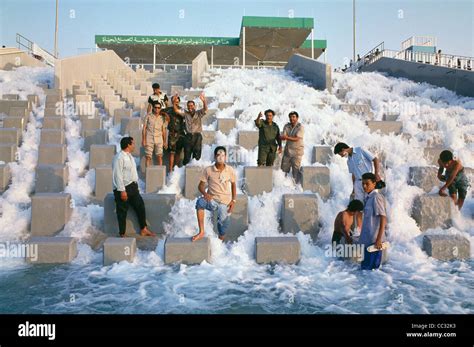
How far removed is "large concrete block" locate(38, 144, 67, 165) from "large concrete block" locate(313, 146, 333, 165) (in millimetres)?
4962

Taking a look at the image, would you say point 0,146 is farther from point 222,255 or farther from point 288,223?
point 288,223

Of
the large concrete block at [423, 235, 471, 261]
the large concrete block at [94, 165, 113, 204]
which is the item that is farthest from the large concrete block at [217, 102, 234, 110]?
the large concrete block at [423, 235, 471, 261]

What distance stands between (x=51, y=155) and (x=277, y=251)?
16.6ft

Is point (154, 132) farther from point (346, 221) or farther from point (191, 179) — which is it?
point (346, 221)

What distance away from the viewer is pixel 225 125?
957cm

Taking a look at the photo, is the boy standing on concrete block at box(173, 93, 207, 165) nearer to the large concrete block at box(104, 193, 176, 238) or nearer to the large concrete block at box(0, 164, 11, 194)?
the large concrete block at box(104, 193, 176, 238)

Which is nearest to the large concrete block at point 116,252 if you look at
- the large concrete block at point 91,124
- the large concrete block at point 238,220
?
the large concrete block at point 238,220

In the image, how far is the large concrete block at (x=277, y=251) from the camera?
5.84 metres

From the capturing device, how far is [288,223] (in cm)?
674

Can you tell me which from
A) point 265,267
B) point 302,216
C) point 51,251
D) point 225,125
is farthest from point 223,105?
point 51,251

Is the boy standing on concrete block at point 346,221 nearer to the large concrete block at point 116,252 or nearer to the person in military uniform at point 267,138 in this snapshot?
the person in military uniform at point 267,138

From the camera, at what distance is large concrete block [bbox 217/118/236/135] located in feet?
31.3

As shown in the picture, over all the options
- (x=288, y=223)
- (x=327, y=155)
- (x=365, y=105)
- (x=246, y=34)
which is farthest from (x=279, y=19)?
(x=288, y=223)
